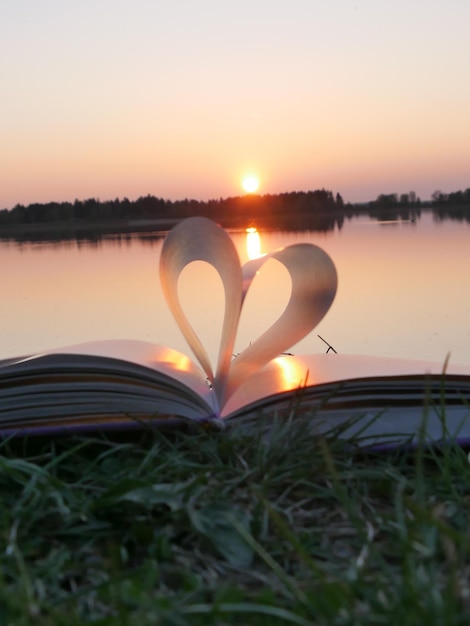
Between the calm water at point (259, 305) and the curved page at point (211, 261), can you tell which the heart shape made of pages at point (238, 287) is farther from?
the calm water at point (259, 305)

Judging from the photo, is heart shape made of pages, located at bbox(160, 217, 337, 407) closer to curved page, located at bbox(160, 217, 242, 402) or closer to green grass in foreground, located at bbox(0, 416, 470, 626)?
curved page, located at bbox(160, 217, 242, 402)

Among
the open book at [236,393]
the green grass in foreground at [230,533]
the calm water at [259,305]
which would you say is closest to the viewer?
the green grass in foreground at [230,533]

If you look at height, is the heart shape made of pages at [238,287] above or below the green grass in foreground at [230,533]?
above

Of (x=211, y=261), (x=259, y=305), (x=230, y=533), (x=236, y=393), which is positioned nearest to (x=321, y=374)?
(x=236, y=393)

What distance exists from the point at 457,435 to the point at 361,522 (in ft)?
0.81

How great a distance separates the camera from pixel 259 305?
14.0 ft

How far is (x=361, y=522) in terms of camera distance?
573 millimetres

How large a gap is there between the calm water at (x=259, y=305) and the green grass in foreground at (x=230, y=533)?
1447 mm

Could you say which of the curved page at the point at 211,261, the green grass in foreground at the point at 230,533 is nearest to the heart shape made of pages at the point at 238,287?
the curved page at the point at 211,261

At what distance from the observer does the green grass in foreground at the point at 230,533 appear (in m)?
0.43

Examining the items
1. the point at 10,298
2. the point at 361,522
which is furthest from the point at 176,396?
the point at 10,298

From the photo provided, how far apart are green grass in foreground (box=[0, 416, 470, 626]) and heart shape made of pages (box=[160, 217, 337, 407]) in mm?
144

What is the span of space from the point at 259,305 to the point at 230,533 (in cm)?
372

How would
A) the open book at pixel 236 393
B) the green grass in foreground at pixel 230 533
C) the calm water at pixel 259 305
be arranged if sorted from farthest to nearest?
the calm water at pixel 259 305 < the open book at pixel 236 393 < the green grass in foreground at pixel 230 533
